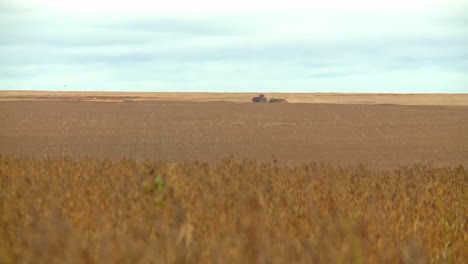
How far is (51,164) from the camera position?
374 inches

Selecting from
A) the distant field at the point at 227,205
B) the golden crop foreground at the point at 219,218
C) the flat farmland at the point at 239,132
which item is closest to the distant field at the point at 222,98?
the flat farmland at the point at 239,132

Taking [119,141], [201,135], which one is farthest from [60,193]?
[201,135]

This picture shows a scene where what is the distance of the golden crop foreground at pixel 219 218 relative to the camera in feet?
11.5

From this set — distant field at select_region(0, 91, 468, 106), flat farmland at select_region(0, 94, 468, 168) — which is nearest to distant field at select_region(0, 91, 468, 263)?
flat farmland at select_region(0, 94, 468, 168)

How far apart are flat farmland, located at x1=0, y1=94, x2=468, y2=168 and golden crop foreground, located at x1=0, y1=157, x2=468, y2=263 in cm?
894

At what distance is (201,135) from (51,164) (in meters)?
15.0

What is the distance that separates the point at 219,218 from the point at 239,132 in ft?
67.0

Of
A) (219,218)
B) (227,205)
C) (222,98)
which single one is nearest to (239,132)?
(227,205)

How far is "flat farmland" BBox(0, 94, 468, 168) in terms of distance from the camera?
2003 cm

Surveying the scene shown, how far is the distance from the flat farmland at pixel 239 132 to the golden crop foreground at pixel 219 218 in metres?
8.94

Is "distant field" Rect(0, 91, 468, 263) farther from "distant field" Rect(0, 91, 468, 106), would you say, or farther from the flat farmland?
"distant field" Rect(0, 91, 468, 106)

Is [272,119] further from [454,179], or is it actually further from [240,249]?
[240,249]

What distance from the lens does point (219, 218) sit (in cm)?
552

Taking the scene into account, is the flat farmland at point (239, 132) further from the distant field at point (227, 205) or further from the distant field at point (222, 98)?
the distant field at point (222, 98)
